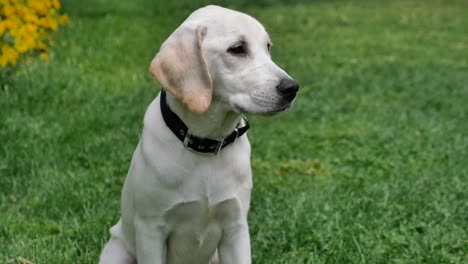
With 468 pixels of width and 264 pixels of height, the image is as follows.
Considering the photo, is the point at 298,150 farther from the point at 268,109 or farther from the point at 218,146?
the point at 268,109

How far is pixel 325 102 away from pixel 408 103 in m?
0.82

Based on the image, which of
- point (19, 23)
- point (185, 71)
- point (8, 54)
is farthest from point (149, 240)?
point (19, 23)

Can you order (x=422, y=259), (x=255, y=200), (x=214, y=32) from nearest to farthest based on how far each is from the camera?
(x=214, y=32) < (x=422, y=259) < (x=255, y=200)

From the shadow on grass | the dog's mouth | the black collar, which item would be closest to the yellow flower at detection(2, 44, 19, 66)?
the black collar

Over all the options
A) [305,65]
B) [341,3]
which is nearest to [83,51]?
[305,65]

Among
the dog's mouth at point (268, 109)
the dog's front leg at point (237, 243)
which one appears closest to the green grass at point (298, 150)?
the dog's front leg at point (237, 243)

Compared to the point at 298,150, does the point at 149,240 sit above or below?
above

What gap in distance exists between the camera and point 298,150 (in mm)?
5738

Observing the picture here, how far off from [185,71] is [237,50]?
25 centimetres

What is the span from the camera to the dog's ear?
107 inches

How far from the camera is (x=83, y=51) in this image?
307 inches

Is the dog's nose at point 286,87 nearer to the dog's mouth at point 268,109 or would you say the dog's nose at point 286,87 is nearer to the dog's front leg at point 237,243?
the dog's mouth at point 268,109

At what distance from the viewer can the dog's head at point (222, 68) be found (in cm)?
273

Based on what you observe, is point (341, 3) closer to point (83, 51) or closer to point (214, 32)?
point (83, 51)
